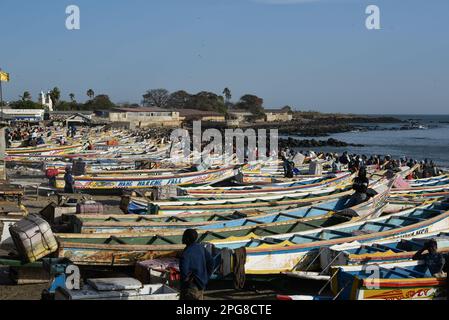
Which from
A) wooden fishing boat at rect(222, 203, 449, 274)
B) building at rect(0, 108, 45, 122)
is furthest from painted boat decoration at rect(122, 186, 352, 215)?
building at rect(0, 108, 45, 122)

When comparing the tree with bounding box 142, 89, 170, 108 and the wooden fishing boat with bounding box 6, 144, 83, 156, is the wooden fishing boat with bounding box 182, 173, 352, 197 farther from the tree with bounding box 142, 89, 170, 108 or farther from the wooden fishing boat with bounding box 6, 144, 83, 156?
the tree with bounding box 142, 89, 170, 108

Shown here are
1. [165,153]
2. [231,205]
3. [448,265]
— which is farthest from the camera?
[165,153]

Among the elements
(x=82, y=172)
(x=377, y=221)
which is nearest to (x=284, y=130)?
Result: (x=82, y=172)

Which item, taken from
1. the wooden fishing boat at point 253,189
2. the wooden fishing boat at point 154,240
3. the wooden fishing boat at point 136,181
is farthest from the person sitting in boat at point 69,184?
the wooden fishing boat at point 154,240

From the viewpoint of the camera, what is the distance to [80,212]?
13.8 m

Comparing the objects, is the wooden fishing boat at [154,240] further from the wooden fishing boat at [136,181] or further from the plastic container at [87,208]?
the wooden fishing boat at [136,181]

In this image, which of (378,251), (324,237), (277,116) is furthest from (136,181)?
(277,116)

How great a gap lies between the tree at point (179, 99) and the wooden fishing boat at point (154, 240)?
11405 centimetres

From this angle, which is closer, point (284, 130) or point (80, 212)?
point (80, 212)

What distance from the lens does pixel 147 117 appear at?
8719cm

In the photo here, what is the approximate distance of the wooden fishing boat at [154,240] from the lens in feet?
32.8

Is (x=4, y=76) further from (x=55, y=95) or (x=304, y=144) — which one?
(x=55, y=95)

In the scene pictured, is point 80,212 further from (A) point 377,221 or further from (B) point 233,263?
(A) point 377,221

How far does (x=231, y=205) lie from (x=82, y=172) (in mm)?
8783
